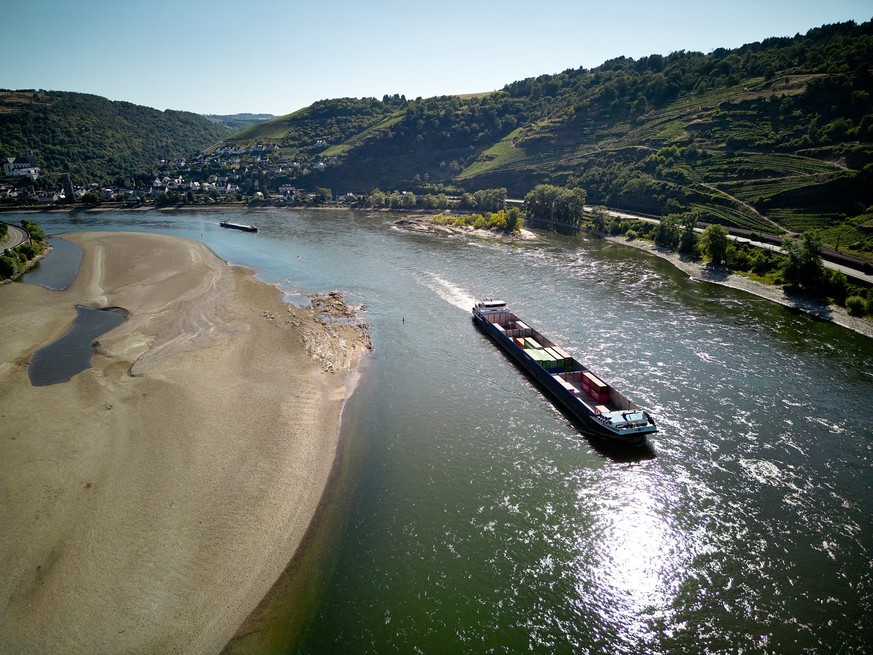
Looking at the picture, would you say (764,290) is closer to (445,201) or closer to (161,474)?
(161,474)

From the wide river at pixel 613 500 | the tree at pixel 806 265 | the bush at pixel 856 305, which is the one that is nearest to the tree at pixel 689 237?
the tree at pixel 806 265

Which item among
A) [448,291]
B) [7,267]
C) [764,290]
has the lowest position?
[764,290]

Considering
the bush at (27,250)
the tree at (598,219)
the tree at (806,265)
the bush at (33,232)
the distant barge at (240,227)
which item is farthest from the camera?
the distant barge at (240,227)

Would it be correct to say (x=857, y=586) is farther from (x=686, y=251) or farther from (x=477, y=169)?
(x=477, y=169)

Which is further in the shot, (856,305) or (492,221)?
(492,221)

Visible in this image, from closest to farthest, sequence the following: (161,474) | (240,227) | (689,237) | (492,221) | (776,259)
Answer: (161,474) → (776,259) → (689,237) → (492,221) → (240,227)

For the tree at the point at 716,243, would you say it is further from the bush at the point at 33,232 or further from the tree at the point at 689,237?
the bush at the point at 33,232

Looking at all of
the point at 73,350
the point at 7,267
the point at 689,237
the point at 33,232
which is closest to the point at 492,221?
the point at 689,237
